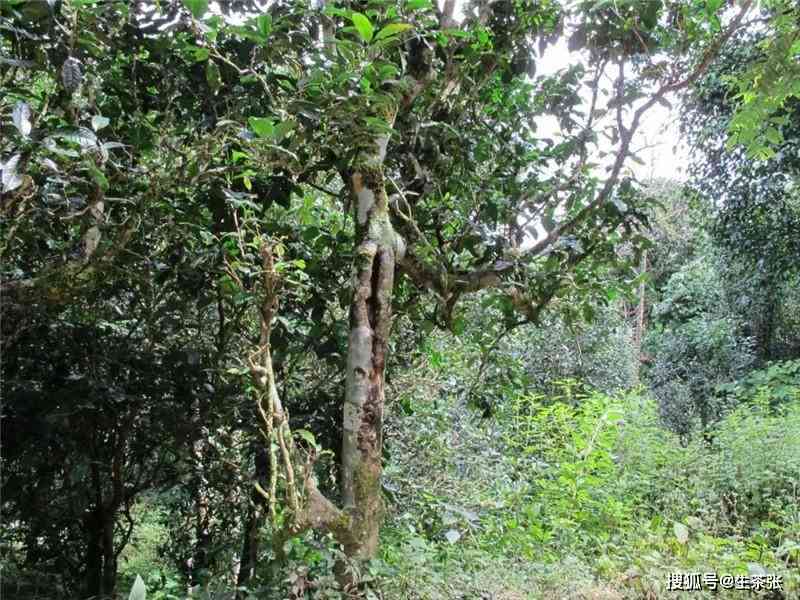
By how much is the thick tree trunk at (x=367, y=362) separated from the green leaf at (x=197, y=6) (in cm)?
59

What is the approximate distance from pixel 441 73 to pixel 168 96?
93 centimetres

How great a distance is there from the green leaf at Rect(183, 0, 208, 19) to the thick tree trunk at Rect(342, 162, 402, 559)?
0.59 meters

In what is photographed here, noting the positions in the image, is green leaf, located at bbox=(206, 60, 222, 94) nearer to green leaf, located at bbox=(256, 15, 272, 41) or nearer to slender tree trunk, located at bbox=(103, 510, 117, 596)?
green leaf, located at bbox=(256, 15, 272, 41)

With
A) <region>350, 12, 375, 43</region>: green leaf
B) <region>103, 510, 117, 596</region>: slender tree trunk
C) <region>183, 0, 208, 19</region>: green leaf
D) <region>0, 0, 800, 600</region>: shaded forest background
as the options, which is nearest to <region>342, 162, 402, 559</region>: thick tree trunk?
<region>0, 0, 800, 600</region>: shaded forest background

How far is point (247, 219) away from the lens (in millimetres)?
1599

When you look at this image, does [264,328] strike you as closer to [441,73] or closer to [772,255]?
[441,73]

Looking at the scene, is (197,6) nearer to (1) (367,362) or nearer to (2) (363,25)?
(2) (363,25)

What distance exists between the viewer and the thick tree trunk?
5.42 feet

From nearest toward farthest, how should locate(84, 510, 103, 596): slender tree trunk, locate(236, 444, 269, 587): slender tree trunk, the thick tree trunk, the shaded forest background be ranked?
the shaded forest background → the thick tree trunk → locate(236, 444, 269, 587): slender tree trunk → locate(84, 510, 103, 596): slender tree trunk

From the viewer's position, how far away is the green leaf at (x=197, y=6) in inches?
54.3

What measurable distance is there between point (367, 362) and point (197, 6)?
950 mm

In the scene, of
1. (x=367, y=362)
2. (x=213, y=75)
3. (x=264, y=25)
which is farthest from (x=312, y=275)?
(x=264, y=25)

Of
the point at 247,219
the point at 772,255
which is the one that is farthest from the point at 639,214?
the point at 772,255

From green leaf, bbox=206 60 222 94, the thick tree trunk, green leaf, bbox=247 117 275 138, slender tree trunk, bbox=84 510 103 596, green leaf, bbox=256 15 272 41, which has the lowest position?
slender tree trunk, bbox=84 510 103 596
